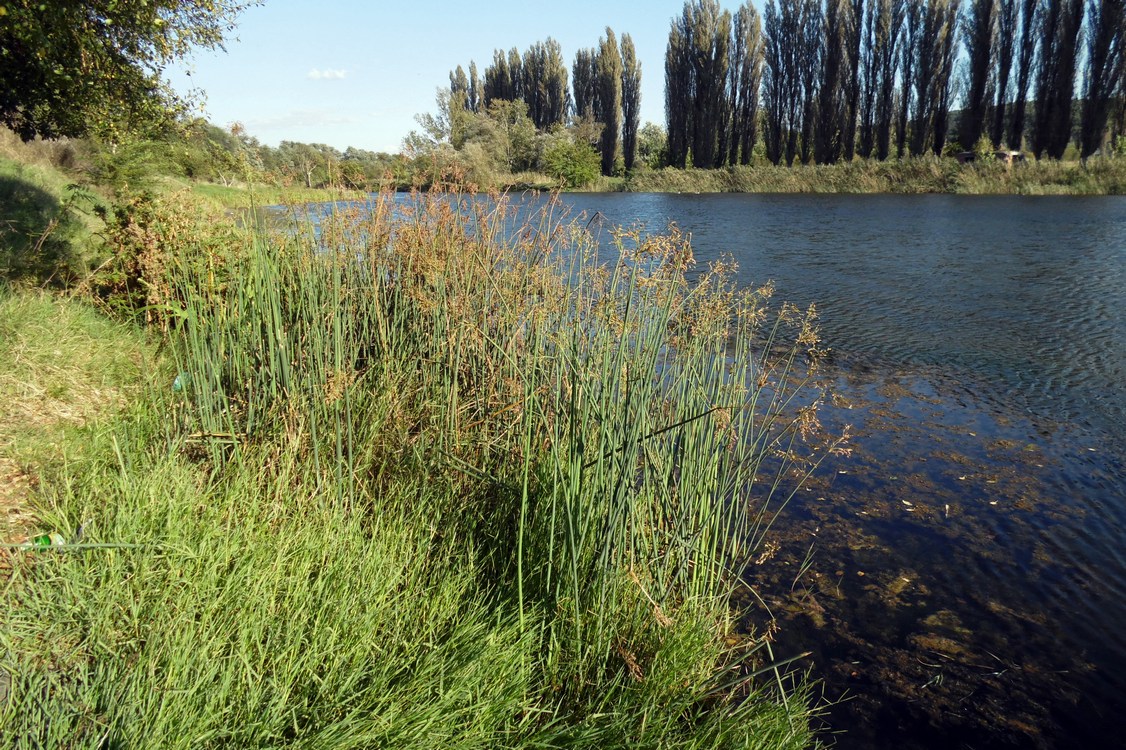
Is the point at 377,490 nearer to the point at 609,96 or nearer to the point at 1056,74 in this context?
the point at 1056,74

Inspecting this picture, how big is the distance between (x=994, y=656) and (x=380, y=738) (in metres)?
2.51

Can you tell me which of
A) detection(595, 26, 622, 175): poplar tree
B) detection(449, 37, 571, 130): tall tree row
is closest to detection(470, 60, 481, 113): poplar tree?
detection(449, 37, 571, 130): tall tree row

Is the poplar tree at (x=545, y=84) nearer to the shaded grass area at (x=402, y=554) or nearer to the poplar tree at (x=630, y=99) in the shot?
the poplar tree at (x=630, y=99)

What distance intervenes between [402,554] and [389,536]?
0.13 meters

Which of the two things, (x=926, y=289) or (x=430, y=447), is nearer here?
(x=430, y=447)

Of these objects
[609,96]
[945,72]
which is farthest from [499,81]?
[945,72]

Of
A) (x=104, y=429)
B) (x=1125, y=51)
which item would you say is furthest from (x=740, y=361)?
(x=1125, y=51)

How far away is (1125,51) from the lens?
28.5 m

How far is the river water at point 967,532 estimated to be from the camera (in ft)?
8.77

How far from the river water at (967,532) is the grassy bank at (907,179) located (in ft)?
63.4

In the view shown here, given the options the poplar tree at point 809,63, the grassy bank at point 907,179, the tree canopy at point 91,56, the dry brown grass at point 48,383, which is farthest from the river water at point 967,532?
the poplar tree at point 809,63

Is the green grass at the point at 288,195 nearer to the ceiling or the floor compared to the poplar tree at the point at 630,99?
nearer to the floor

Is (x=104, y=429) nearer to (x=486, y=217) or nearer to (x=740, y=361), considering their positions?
(x=486, y=217)

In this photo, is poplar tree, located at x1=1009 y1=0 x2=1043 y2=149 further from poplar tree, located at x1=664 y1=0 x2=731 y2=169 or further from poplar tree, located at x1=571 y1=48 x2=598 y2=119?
poplar tree, located at x1=571 y1=48 x2=598 y2=119
